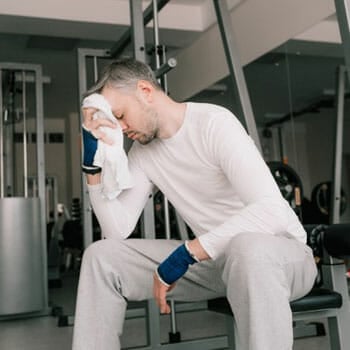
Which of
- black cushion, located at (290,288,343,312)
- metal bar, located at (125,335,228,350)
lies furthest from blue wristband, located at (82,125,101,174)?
metal bar, located at (125,335,228,350)

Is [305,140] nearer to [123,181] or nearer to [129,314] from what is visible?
[129,314]

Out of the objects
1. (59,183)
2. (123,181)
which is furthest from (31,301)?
(59,183)

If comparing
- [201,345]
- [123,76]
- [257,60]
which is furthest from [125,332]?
[257,60]

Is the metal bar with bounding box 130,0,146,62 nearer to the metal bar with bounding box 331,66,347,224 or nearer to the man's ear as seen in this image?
the man's ear

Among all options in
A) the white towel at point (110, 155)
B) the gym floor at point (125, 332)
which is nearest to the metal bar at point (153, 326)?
the gym floor at point (125, 332)

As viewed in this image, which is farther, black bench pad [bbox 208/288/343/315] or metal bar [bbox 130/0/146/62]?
metal bar [bbox 130/0/146/62]

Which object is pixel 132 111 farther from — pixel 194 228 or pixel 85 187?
pixel 85 187

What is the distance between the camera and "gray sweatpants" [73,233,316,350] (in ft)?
3.12

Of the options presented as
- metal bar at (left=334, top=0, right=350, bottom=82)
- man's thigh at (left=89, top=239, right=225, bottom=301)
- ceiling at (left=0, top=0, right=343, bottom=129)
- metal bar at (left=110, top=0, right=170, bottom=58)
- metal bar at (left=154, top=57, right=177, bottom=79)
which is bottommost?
man's thigh at (left=89, top=239, right=225, bottom=301)

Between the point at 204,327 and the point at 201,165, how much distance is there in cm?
158

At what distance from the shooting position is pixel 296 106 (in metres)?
4.66

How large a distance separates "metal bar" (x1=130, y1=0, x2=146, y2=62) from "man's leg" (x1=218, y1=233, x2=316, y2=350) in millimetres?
1218

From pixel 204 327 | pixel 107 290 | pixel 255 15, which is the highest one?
pixel 255 15

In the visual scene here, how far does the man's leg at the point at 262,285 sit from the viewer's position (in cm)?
94
